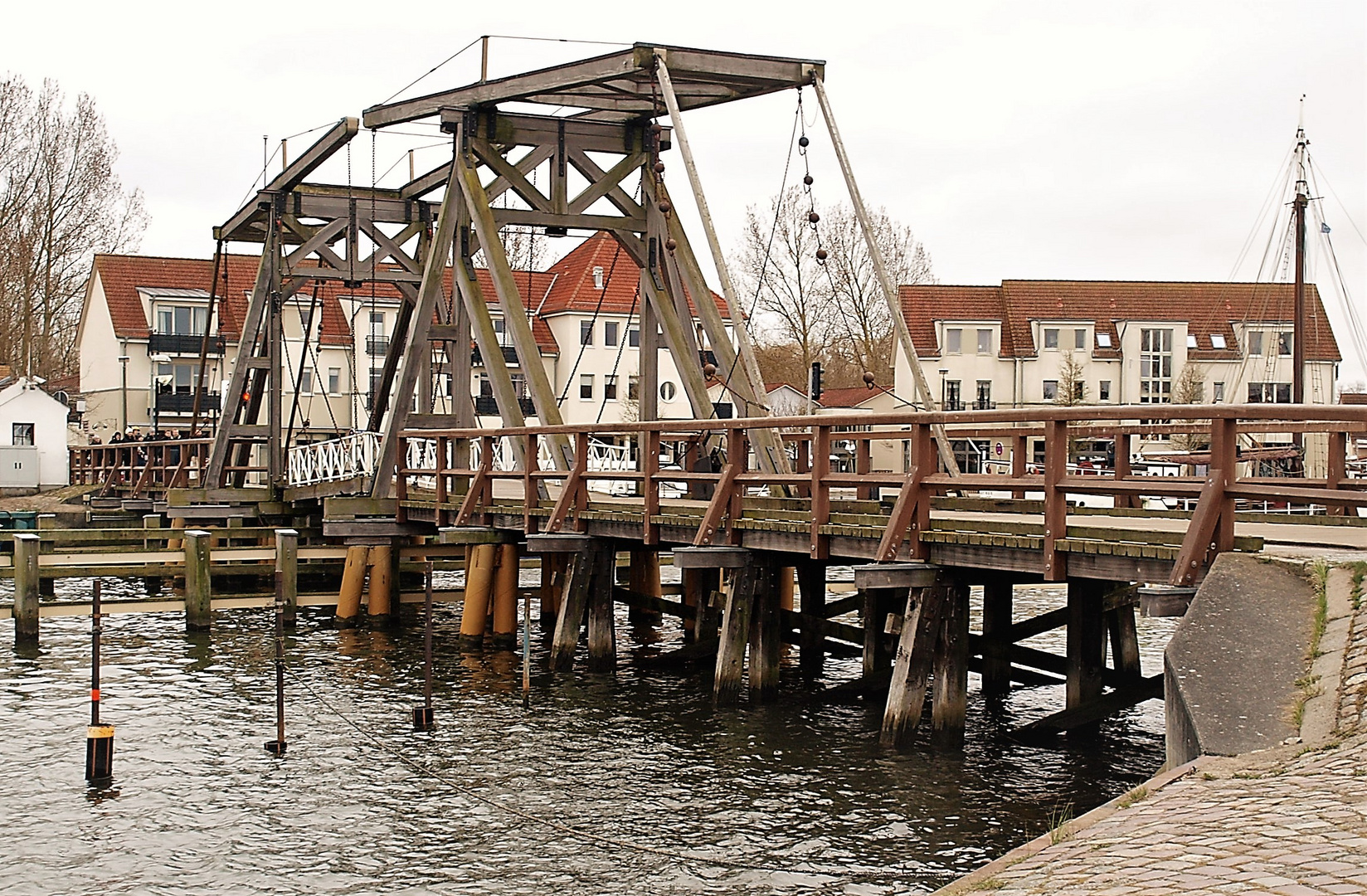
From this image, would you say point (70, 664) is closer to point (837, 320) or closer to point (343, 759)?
point (343, 759)

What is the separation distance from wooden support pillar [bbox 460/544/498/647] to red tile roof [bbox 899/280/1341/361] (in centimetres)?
4795

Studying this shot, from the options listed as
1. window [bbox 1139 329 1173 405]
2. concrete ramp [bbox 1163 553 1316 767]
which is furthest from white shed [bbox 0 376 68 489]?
concrete ramp [bbox 1163 553 1316 767]

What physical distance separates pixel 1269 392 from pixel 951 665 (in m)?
59.8

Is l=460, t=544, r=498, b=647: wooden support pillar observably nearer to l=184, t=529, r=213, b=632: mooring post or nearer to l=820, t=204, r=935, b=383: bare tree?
l=184, t=529, r=213, b=632: mooring post

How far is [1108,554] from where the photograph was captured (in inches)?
440

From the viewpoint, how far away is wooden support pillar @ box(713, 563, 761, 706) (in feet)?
51.3

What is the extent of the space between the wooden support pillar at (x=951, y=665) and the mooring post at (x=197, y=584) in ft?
42.5

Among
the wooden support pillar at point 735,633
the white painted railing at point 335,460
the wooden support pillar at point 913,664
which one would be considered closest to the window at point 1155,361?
the white painted railing at point 335,460

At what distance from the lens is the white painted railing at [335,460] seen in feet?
76.0

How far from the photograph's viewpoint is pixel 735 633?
623 inches

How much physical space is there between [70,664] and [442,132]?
8.53 meters

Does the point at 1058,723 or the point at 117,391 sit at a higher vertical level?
the point at 117,391

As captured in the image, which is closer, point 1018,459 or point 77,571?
point 1018,459

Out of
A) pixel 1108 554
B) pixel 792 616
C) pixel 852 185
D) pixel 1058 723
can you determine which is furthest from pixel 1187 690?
pixel 852 185
